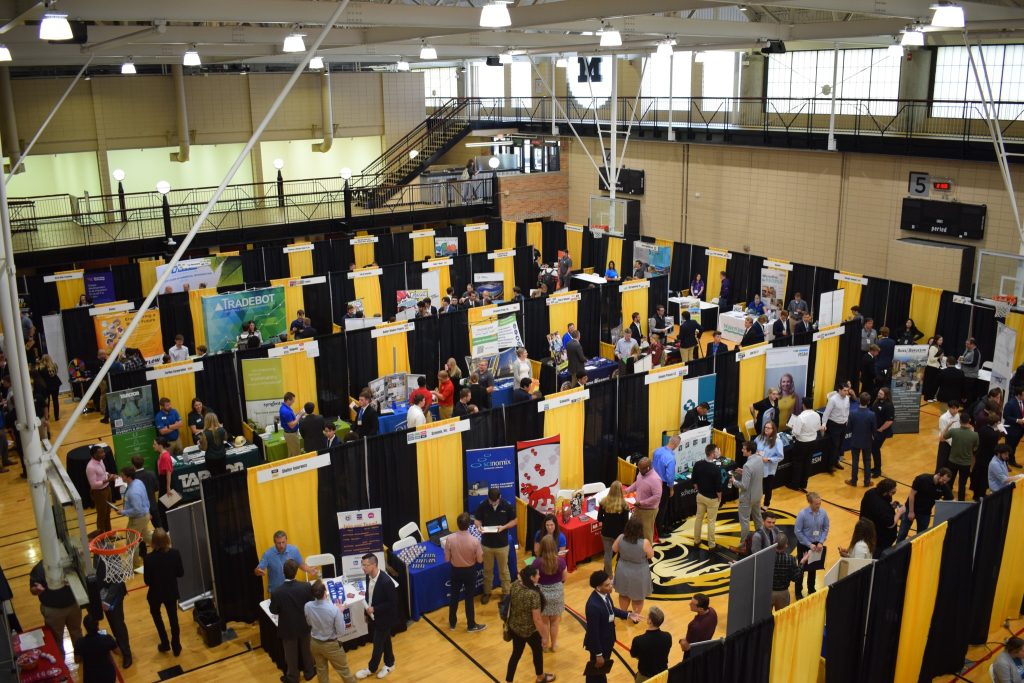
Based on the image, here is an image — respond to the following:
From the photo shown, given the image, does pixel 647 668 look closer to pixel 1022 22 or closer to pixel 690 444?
pixel 690 444

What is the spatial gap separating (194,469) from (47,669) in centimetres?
446

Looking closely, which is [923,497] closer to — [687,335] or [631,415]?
[631,415]

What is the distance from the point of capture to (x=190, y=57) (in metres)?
14.6

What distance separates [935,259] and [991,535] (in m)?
13.0

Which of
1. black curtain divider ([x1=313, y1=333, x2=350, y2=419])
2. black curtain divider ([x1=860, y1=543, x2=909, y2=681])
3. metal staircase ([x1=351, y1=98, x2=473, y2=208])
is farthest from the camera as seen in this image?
metal staircase ([x1=351, y1=98, x2=473, y2=208])

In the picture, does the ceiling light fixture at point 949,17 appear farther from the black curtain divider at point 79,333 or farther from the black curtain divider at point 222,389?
the black curtain divider at point 79,333

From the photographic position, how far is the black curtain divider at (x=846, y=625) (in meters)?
7.23

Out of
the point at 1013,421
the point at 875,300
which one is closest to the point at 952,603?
the point at 1013,421

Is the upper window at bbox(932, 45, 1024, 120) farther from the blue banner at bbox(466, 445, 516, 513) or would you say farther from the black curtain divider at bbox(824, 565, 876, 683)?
the black curtain divider at bbox(824, 565, 876, 683)

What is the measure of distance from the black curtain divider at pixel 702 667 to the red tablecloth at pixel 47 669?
5.46 m

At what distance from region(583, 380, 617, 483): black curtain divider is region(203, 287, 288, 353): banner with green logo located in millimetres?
8577

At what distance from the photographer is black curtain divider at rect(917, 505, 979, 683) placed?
8.09 metres

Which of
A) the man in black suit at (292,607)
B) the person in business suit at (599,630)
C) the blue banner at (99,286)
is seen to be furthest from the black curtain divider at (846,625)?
the blue banner at (99,286)

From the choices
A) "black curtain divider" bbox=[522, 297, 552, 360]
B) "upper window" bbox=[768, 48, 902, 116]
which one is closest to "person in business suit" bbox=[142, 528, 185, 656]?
"black curtain divider" bbox=[522, 297, 552, 360]
